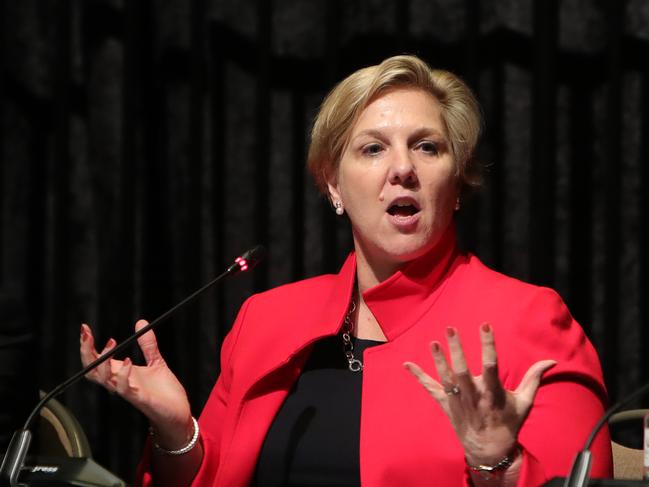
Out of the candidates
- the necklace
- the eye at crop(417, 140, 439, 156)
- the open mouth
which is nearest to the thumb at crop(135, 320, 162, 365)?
the necklace

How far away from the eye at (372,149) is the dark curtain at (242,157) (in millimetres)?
690

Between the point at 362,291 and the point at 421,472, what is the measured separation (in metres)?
0.44

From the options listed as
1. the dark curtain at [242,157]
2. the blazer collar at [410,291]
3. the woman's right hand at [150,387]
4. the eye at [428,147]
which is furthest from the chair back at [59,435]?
the eye at [428,147]

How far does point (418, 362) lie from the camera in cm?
182

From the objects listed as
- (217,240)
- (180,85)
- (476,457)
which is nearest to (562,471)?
(476,457)

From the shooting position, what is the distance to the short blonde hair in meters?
1.98

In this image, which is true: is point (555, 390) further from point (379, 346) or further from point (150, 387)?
point (150, 387)

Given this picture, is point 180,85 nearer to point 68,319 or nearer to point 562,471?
point 68,319

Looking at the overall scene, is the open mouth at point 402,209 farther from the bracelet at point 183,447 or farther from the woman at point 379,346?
the bracelet at point 183,447

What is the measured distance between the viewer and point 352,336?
78.2 inches

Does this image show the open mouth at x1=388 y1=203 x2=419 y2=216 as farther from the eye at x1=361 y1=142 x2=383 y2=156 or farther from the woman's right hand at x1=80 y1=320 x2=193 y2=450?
the woman's right hand at x1=80 y1=320 x2=193 y2=450

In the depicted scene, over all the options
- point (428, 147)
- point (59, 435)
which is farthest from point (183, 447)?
point (428, 147)

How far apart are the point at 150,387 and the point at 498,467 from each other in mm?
610

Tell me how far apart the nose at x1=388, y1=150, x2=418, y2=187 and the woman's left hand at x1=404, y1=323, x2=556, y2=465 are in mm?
534
